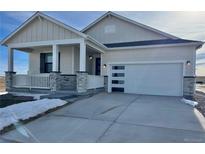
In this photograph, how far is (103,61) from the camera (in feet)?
37.9

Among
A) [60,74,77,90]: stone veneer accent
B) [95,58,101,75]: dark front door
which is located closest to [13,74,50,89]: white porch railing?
[60,74,77,90]: stone veneer accent

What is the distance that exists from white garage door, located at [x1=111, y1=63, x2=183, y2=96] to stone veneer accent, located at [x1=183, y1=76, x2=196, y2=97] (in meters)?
0.28

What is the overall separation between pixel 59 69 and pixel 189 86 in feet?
28.4

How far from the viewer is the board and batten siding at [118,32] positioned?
40.8ft

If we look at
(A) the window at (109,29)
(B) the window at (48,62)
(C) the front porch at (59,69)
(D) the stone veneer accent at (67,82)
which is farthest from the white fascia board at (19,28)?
(A) the window at (109,29)

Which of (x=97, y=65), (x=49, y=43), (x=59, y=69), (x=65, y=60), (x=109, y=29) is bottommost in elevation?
(x=59, y=69)

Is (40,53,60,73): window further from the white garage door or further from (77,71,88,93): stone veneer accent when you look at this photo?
the white garage door

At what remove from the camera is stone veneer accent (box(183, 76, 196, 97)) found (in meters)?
9.41

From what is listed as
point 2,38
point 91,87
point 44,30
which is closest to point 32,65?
point 2,38

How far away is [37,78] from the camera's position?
9609 mm

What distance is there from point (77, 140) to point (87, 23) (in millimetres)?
12237

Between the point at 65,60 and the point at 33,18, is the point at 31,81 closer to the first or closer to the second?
the point at 65,60

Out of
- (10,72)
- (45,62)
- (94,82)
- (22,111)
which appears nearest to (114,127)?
(22,111)

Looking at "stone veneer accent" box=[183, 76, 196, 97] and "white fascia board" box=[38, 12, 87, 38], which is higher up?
"white fascia board" box=[38, 12, 87, 38]
